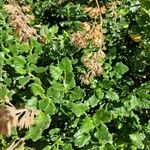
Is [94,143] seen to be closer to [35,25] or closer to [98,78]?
[98,78]

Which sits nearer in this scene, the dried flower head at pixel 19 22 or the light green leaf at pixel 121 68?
the light green leaf at pixel 121 68

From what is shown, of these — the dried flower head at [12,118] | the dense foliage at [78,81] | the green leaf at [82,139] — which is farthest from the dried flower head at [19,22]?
the green leaf at [82,139]

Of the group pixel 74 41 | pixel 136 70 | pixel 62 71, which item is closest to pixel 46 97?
pixel 62 71

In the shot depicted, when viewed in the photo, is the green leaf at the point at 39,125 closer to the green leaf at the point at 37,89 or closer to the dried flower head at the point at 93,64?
the green leaf at the point at 37,89

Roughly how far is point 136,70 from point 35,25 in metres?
0.72

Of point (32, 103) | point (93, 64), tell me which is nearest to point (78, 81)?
point (93, 64)

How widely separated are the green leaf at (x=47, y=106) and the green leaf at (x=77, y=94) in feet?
0.34

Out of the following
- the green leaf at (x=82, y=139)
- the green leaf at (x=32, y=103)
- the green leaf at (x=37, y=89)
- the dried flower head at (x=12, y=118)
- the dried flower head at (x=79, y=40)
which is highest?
the dried flower head at (x=79, y=40)

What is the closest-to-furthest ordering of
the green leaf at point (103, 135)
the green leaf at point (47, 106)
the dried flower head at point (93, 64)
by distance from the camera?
the green leaf at point (103, 135) < the green leaf at point (47, 106) < the dried flower head at point (93, 64)

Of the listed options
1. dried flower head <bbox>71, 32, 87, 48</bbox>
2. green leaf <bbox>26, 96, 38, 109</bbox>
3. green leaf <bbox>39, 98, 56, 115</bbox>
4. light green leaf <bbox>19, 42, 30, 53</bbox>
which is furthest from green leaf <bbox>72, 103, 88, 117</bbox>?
light green leaf <bbox>19, 42, 30, 53</bbox>

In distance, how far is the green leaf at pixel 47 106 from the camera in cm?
214

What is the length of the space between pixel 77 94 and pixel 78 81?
0.34 meters

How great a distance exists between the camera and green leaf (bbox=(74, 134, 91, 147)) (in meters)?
2.08

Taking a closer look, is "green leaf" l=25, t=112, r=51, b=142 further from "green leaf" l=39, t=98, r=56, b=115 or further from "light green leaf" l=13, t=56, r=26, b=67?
"light green leaf" l=13, t=56, r=26, b=67
